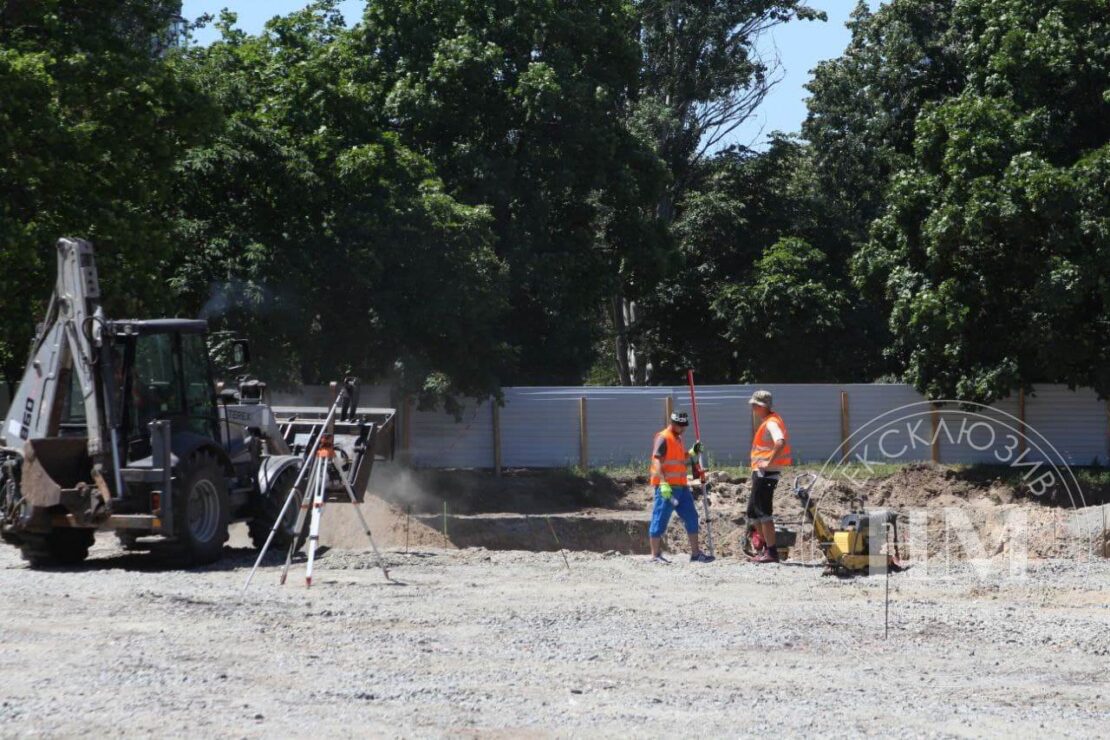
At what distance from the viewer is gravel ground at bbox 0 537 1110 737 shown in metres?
7.99

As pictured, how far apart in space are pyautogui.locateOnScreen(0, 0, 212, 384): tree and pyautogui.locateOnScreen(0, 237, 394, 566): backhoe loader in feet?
21.7

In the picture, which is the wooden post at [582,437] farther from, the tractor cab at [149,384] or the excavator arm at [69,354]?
the excavator arm at [69,354]

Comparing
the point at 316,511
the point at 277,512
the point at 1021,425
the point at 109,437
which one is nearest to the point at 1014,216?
the point at 1021,425

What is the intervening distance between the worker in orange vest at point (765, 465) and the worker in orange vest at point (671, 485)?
2.31 feet

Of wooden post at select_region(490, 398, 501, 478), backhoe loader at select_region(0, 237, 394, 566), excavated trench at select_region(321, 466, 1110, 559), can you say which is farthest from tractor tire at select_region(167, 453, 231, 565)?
wooden post at select_region(490, 398, 501, 478)

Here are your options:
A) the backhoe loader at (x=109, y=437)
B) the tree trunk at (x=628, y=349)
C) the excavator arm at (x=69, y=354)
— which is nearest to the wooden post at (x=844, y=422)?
the tree trunk at (x=628, y=349)

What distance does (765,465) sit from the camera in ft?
50.2

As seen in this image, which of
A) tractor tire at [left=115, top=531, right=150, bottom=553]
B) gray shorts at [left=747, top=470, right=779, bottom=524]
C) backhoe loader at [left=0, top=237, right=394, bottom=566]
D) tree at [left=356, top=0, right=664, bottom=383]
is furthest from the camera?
tree at [left=356, top=0, right=664, bottom=383]

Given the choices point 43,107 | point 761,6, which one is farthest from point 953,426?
point 43,107

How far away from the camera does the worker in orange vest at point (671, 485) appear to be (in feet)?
51.5

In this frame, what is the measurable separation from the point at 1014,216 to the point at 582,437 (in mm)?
10595

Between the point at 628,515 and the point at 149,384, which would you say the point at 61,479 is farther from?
the point at 628,515

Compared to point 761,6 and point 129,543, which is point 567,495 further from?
point 761,6

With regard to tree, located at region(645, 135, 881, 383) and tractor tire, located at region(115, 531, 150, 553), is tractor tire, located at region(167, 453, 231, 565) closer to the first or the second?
tractor tire, located at region(115, 531, 150, 553)
